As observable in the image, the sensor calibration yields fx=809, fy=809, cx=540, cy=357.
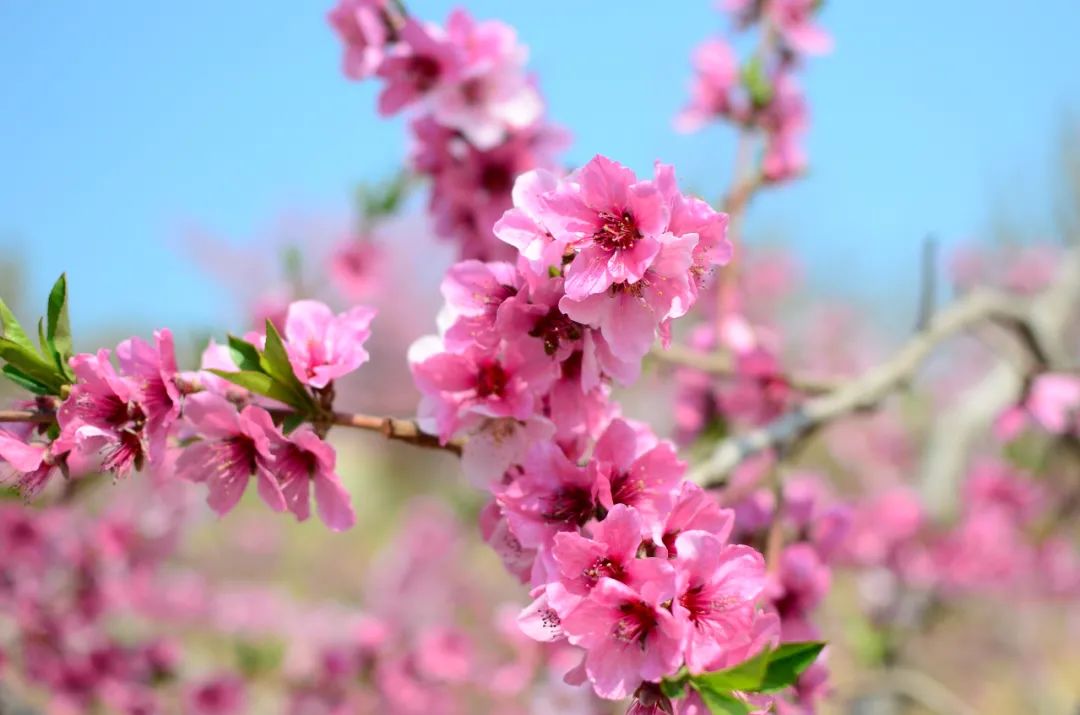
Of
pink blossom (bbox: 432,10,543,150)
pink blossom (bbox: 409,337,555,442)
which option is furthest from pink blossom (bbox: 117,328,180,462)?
pink blossom (bbox: 432,10,543,150)

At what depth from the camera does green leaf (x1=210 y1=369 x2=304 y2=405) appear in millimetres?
938

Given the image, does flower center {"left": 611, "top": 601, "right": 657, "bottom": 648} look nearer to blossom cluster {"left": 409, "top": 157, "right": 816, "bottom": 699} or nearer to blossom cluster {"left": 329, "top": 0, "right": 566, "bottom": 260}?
blossom cluster {"left": 409, "top": 157, "right": 816, "bottom": 699}

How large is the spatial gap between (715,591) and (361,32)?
132 cm

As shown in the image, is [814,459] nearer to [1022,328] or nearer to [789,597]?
[1022,328]

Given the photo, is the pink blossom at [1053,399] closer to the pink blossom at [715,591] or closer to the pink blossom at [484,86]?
the pink blossom at [484,86]

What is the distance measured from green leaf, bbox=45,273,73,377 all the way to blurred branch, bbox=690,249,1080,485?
0.90m

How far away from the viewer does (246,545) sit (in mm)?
9688

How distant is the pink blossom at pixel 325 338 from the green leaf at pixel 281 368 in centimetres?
2

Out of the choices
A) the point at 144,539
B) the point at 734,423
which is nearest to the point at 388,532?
the point at 144,539

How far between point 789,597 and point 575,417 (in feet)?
1.83

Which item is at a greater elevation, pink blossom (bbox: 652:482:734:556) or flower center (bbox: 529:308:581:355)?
flower center (bbox: 529:308:581:355)

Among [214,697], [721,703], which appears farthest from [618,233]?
[214,697]

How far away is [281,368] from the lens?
3.19 feet

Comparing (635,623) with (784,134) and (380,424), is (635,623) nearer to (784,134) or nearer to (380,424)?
(380,424)
